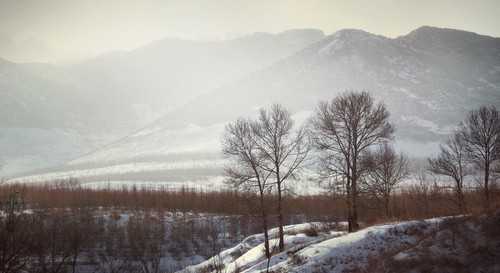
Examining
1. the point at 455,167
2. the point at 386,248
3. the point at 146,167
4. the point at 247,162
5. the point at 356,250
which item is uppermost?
the point at 146,167

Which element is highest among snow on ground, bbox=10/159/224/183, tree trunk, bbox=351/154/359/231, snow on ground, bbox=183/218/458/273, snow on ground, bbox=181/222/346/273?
snow on ground, bbox=10/159/224/183

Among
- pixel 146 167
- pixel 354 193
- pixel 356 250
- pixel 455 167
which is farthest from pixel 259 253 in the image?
pixel 146 167

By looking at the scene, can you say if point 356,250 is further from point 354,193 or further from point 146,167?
point 146,167

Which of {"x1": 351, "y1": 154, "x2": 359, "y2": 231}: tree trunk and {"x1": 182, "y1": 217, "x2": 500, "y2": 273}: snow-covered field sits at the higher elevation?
{"x1": 351, "y1": 154, "x2": 359, "y2": 231}: tree trunk

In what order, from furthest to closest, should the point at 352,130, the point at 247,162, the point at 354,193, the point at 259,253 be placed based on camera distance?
the point at 259,253 → the point at 247,162 → the point at 352,130 → the point at 354,193

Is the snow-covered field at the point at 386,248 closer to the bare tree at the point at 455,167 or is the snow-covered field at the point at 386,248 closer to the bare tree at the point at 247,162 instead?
the bare tree at the point at 247,162

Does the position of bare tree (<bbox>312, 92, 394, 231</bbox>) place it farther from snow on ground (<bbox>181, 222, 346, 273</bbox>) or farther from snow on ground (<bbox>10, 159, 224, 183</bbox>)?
snow on ground (<bbox>10, 159, 224, 183</bbox>)

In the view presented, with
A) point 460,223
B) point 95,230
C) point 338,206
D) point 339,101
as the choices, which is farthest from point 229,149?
point 338,206

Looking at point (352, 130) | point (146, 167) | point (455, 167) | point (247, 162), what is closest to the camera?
point (352, 130)

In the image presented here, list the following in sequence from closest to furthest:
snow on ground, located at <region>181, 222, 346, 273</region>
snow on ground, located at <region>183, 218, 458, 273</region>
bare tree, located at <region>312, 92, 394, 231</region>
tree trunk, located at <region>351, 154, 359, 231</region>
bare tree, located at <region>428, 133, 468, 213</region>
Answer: snow on ground, located at <region>183, 218, 458, 273</region> → snow on ground, located at <region>181, 222, 346, 273</region> → tree trunk, located at <region>351, 154, 359, 231</region> → bare tree, located at <region>312, 92, 394, 231</region> → bare tree, located at <region>428, 133, 468, 213</region>

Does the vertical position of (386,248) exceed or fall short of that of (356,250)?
it exceeds it

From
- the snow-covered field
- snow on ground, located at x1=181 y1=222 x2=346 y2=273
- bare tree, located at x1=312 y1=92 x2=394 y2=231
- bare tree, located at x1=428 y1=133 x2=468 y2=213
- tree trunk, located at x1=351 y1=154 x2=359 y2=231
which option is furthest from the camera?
bare tree, located at x1=428 y1=133 x2=468 y2=213

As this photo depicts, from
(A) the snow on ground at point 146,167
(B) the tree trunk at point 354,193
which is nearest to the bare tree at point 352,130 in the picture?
(B) the tree trunk at point 354,193

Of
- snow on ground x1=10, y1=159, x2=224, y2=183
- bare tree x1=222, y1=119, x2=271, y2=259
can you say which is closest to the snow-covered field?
bare tree x1=222, y1=119, x2=271, y2=259
